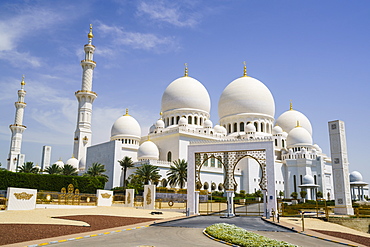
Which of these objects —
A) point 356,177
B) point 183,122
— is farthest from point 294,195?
point 183,122

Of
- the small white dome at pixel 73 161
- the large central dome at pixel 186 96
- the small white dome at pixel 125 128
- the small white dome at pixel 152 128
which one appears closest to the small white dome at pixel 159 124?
the small white dome at pixel 152 128

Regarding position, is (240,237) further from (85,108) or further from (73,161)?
(73,161)

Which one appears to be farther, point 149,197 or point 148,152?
point 148,152

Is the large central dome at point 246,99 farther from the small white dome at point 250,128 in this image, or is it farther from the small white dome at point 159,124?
the small white dome at point 159,124

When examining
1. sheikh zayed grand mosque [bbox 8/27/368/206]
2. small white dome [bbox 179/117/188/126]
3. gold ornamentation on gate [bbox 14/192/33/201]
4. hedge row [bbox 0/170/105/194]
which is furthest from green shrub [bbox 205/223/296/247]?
small white dome [bbox 179/117/188/126]

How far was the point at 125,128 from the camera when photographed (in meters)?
50.7

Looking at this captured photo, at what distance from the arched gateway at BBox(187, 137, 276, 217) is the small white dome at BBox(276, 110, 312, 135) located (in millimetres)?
38577

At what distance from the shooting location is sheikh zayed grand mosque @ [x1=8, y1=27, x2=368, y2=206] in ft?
148

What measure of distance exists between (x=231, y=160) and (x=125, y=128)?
2955cm

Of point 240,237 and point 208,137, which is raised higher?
point 208,137

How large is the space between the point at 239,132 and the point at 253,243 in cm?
4372

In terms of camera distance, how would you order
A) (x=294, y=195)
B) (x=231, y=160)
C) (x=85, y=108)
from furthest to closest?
(x=85, y=108) < (x=294, y=195) < (x=231, y=160)

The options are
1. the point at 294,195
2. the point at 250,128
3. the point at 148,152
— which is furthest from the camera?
the point at 250,128

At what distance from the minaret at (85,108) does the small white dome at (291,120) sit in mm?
32176
